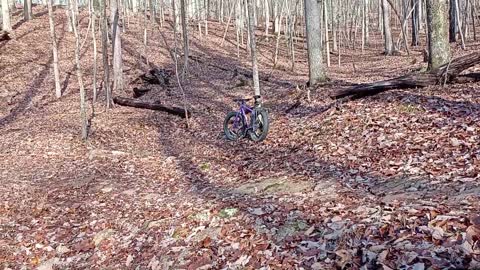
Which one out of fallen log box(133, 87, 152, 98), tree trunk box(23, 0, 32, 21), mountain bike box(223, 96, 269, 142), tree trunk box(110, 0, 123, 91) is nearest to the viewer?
mountain bike box(223, 96, 269, 142)

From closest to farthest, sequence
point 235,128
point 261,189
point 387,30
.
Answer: point 261,189 < point 235,128 < point 387,30

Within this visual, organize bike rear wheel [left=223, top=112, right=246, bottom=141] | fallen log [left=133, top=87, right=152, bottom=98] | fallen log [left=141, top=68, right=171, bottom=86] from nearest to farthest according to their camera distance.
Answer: bike rear wheel [left=223, top=112, right=246, bottom=141] < fallen log [left=133, top=87, right=152, bottom=98] < fallen log [left=141, top=68, right=171, bottom=86]

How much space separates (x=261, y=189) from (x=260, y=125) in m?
3.12

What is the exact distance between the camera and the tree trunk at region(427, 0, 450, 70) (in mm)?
9969

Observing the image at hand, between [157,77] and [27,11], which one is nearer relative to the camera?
[157,77]

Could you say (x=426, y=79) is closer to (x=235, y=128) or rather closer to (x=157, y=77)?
(x=235, y=128)

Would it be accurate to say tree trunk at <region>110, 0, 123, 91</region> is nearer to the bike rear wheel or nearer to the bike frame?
the bike rear wheel

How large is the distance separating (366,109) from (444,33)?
3061 millimetres

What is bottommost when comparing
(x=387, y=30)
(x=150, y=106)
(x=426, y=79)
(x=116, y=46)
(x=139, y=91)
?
(x=150, y=106)

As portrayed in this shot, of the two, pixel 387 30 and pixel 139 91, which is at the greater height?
pixel 387 30

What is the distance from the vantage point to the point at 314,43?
12672mm

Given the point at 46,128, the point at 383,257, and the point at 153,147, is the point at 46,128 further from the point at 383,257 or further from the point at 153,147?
the point at 383,257

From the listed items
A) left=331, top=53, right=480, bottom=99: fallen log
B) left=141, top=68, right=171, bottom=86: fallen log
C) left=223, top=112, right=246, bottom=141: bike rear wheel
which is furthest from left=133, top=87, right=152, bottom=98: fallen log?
left=331, top=53, right=480, bottom=99: fallen log

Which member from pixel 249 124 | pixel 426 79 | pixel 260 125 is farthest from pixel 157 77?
pixel 426 79
